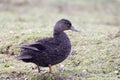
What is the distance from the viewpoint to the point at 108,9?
28594 mm

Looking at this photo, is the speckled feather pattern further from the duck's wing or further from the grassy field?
the grassy field

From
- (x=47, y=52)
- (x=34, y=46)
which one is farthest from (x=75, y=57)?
(x=34, y=46)

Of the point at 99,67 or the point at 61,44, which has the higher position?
the point at 61,44

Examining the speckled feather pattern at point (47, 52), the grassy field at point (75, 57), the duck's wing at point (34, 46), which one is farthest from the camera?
the grassy field at point (75, 57)

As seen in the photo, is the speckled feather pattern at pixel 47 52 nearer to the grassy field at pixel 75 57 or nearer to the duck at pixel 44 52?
the duck at pixel 44 52

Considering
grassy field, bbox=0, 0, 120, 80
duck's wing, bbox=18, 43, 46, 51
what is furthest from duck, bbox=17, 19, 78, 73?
grassy field, bbox=0, 0, 120, 80

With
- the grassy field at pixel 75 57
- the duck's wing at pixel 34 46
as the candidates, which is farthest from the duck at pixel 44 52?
the grassy field at pixel 75 57

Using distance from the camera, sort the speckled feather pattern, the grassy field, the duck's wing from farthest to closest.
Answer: the grassy field
the speckled feather pattern
the duck's wing

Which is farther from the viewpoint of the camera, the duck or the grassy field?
the grassy field

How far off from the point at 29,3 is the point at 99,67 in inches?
700

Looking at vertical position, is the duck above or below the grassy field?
above

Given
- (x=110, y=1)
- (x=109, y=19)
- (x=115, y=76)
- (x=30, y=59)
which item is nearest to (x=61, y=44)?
(x=30, y=59)

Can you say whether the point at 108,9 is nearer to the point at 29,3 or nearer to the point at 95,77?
the point at 29,3

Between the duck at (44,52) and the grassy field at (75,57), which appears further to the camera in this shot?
the grassy field at (75,57)
